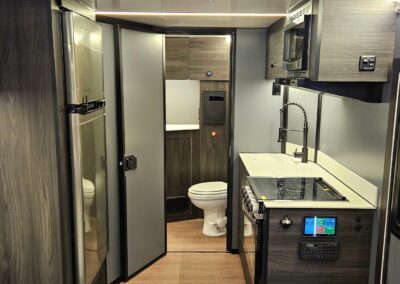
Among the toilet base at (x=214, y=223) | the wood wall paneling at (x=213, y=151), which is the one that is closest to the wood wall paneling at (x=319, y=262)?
the toilet base at (x=214, y=223)

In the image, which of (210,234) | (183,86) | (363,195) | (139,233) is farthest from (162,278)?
(183,86)

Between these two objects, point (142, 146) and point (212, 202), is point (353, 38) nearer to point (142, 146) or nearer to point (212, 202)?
point (142, 146)

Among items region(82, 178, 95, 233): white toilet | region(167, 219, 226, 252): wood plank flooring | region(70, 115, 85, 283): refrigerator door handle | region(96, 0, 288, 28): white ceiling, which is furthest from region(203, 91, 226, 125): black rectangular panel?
region(70, 115, 85, 283): refrigerator door handle

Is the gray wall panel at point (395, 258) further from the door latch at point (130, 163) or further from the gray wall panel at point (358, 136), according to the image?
the door latch at point (130, 163)

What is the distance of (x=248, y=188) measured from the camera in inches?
110

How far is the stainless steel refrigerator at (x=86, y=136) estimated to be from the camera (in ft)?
5.46

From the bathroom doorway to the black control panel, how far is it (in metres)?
1.85

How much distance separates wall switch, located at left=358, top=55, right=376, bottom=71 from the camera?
2029mm

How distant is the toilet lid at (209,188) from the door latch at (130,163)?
3.59 feet

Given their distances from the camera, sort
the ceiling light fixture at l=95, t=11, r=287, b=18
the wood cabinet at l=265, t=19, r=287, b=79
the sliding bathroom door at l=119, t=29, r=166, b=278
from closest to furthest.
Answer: the ceiling light fixture at l=95, t=11, r=287, b=18
the wood cabinet at l=265, t=19, r=287, b=79
the sliding bathroom door at l=119, t=29, r=166, b=278

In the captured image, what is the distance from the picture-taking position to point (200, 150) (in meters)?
4.80

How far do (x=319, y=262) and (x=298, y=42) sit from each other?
50.6 inches

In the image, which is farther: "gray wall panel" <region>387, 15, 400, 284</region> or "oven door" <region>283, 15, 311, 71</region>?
"oven door" <region>283, 15, 311, 71</region>

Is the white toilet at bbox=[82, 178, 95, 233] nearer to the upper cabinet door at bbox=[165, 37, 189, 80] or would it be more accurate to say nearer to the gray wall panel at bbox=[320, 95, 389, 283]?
the gray wall panel at bbox=[320, 95, 389, 283]
